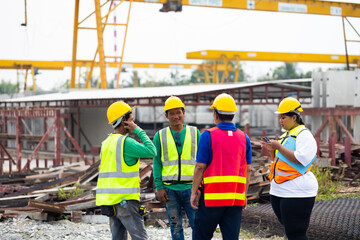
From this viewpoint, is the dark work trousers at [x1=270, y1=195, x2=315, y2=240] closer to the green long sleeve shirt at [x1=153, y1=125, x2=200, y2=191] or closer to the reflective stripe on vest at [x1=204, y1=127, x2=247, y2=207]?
the reflective stripe on vest at [x1=204, y1=127, x2=247, y2=207]

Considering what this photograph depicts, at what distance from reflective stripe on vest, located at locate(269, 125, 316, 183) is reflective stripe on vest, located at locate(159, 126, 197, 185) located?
839 millimetres

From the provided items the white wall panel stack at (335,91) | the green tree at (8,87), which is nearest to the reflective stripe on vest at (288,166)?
the white wall panel stack at (335,91)

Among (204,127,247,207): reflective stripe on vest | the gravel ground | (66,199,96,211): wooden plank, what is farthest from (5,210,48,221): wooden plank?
(204,127,247,207): reflective stripe on vest

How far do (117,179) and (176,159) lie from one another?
762 mm

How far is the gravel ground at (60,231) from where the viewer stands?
6098mm

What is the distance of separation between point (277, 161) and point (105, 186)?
5.05ft

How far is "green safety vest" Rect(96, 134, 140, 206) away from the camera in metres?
4.00

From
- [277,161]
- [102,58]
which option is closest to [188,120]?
[102,58]

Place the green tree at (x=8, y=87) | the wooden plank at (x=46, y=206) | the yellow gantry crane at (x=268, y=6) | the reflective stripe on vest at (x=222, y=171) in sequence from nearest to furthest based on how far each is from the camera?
the reflective stripe on vest at (x=222, y=171) < the wooden plank at (x=46, y=206) < the yellow gantry crane at (x=268, y=6) < the green tree at (x=8, y=87)

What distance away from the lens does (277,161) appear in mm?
4172

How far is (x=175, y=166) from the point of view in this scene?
4547 mm

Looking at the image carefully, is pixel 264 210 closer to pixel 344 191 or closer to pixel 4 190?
pixel 344 191

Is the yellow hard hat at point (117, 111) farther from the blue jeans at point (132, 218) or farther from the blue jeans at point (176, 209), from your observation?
the blue jeans at point (176, 209)

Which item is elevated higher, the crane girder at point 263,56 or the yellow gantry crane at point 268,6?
the yellow gantry crane at point 268,6
